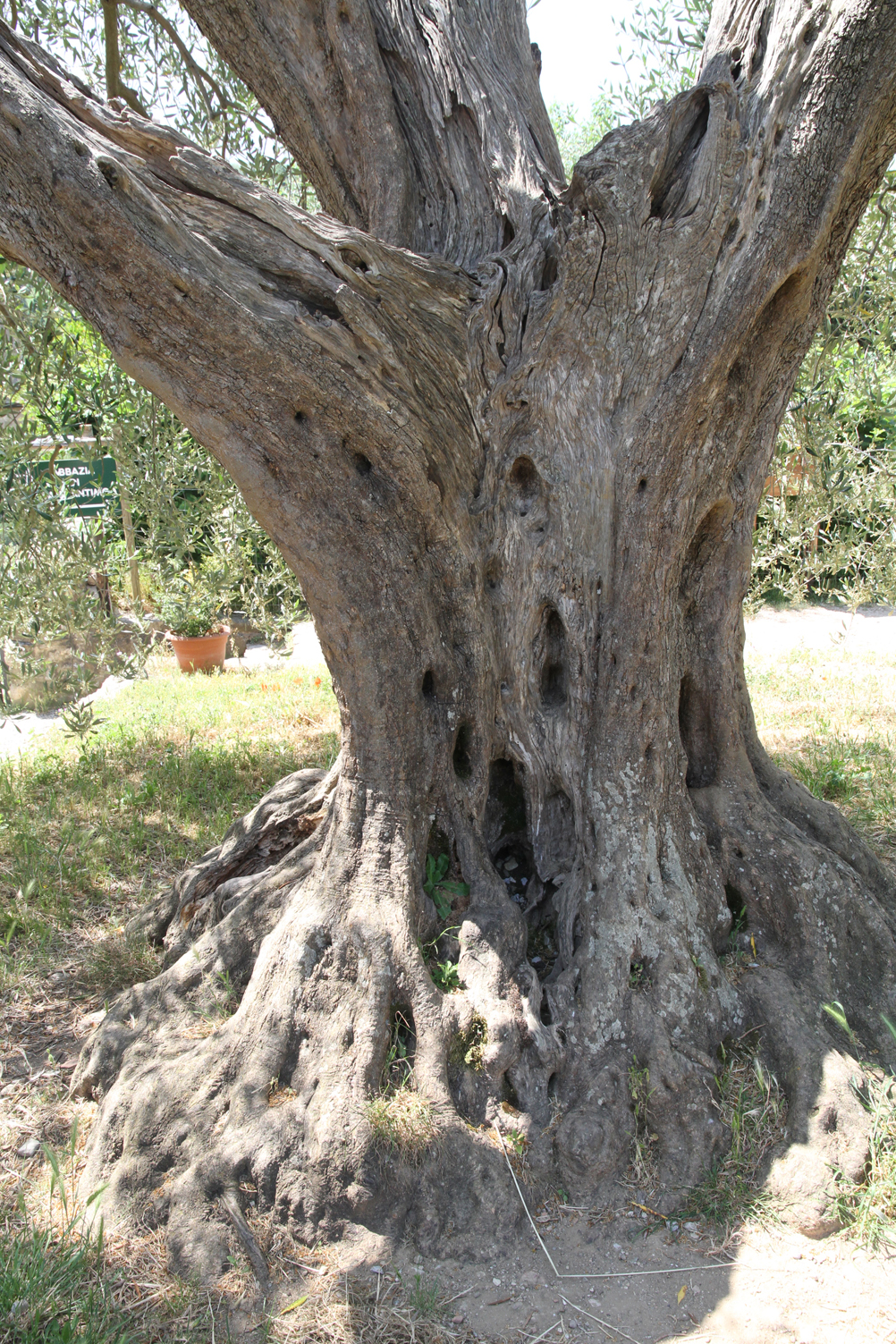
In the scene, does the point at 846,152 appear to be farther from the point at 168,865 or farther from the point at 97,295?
the point at 168,865

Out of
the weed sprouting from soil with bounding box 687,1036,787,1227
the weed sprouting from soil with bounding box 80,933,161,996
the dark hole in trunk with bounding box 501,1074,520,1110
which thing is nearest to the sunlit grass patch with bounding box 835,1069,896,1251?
the weed sprouting from soil with bounding box 687,1036,787,1227

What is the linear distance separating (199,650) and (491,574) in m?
7.74

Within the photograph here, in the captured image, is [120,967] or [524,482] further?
[120,967]

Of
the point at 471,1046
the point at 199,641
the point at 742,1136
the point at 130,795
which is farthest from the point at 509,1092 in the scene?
the point at 199,641

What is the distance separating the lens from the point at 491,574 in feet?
11.7

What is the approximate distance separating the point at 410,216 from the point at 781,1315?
14.1ft

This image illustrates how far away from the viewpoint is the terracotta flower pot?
10.5 m

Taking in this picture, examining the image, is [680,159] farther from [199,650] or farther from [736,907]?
[199,650]

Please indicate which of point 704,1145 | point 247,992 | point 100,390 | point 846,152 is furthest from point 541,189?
point 704,1145

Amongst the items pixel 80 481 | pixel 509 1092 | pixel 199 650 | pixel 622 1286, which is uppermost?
pixel 80 481

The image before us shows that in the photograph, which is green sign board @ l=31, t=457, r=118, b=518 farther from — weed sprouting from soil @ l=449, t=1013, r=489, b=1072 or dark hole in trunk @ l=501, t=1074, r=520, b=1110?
dark hole in trunk @ l=501, t=1074, r=520, b=1110

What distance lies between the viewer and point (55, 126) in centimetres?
261

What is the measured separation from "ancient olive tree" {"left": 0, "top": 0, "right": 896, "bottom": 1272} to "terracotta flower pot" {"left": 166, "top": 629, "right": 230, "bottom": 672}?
715 centimetres

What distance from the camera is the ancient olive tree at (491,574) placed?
281 cm
